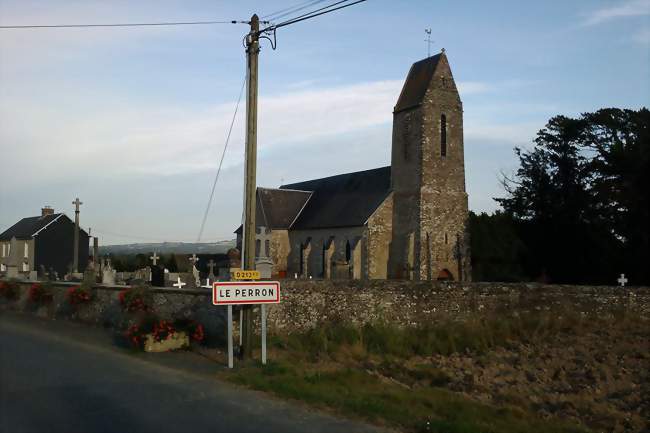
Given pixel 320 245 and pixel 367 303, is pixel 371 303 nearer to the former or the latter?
pixel 367 303

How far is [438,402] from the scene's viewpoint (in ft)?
38.0

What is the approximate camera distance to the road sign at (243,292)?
13.0 m

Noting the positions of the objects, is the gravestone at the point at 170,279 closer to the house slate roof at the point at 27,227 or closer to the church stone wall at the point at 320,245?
the church stone wall at the point at 320,245

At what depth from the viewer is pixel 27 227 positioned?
2464 inches

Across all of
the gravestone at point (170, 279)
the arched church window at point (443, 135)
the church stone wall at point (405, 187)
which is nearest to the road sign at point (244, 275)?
the gravestone at point (170, 279)

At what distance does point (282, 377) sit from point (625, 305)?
17546 mm

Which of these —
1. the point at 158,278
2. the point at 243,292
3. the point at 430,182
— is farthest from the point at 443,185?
the point at 243,292

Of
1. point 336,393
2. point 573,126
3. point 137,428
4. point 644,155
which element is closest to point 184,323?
point 336,393

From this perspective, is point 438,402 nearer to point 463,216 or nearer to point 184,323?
point 184,323

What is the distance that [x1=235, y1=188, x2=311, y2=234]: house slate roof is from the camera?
48.2m

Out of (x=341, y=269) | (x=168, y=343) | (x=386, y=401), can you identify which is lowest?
(x=386, y=401)

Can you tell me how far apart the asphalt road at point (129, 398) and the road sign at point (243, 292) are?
1.39m

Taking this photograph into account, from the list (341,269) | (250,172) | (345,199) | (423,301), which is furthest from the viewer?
(345,199)

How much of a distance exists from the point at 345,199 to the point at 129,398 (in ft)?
117
